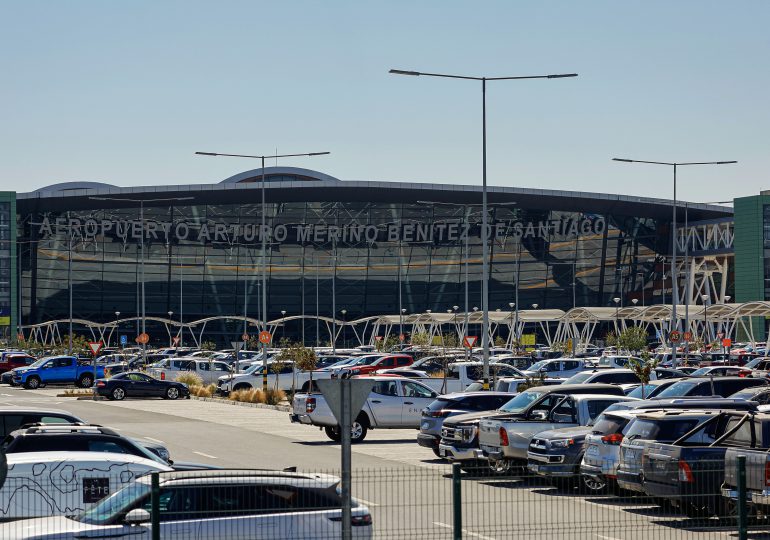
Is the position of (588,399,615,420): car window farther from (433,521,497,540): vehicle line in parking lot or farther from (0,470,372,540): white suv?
(0,470,372,540): white suv

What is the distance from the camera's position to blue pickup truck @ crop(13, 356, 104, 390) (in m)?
62.2

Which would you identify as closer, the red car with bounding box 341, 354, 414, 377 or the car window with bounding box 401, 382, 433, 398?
the car window with bounding box 401, 382, 433, 398

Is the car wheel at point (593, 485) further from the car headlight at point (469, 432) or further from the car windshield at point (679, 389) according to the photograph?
the car windshield at point (679, 389)

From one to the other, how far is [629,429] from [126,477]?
8.48m

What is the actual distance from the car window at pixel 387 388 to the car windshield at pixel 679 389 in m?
7.02

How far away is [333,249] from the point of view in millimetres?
125000

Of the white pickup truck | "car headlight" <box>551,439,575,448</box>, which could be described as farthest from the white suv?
the white pickup truck

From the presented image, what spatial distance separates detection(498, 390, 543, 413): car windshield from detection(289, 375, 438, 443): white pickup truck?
683cm

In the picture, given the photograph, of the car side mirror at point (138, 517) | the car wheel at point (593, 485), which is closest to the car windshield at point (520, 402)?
the car wheel at point (593, 485)

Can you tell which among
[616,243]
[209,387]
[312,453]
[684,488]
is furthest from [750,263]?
[684,488]

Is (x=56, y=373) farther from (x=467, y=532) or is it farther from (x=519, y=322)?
(x=467, y=532)

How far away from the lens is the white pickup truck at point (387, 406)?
32406mm

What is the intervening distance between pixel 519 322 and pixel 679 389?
220 feet

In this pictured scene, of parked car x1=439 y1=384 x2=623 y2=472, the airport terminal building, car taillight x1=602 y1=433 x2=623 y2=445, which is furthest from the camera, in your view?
the airport terminal building
